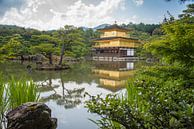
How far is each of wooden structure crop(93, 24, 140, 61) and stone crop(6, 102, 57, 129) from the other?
2613 cm

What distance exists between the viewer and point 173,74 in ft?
8.49

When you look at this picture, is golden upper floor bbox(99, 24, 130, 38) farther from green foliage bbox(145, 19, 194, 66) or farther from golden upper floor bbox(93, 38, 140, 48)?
green foliage bbox(145, 19, 194, 66)

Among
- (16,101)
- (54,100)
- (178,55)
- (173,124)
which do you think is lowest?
(54,100)

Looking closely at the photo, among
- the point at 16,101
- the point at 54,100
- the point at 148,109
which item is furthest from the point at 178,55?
the point at 54,100

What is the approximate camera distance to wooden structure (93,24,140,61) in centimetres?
3030

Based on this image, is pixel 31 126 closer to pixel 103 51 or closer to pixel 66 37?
pixel 66 37

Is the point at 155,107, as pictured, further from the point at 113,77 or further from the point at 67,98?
the point at 113,77

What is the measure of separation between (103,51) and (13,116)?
29380 millimetres

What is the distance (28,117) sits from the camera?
3863 mm

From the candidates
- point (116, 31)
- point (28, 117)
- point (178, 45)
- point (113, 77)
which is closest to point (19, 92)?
point (28, 117)

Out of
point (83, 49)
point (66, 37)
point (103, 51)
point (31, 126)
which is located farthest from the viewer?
point (103, 51)

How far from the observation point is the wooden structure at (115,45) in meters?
30.3

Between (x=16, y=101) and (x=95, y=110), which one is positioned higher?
(x=95, y=110)

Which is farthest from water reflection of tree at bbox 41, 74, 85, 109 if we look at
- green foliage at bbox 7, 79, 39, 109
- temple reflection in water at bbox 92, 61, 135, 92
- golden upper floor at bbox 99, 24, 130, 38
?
golden upper floor at bbox 99, 24, 130, 38
